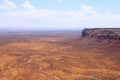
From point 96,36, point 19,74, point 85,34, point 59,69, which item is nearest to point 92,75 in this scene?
point 59,69

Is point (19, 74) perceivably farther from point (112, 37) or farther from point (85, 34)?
point (85, 34)

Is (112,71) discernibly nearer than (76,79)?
No

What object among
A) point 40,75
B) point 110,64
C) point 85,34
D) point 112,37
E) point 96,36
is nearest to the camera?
point 40,75

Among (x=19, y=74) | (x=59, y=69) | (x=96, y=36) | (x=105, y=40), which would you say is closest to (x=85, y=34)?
(x=96, y=36)

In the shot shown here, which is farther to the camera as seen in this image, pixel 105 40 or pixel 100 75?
pixel 105 40

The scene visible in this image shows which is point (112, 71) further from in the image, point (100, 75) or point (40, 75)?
point (40, 75)

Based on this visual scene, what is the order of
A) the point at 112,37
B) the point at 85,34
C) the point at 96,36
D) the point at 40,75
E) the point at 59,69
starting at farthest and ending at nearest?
the point at 85,34
the point at 96,36
the point at 112,37
the point at 59,69
the point at 40,75
